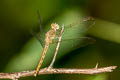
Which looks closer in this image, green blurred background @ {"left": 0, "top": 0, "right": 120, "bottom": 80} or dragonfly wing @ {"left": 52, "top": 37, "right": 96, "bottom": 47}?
dragonfly wing @ {"left": 52, "top": 37, "right": 96, "bottom": 47}

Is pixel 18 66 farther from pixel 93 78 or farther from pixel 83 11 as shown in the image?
pixel 83 11

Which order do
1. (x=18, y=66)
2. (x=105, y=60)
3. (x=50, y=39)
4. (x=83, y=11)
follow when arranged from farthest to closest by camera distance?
(x=83, y=11), (x=105, y=60), (x=18, y=66), (x=50, y=39)

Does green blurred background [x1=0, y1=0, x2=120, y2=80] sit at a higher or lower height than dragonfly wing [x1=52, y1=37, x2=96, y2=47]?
lower

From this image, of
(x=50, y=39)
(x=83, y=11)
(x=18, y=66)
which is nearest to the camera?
(x=50, y=39)

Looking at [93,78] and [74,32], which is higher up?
[74,32]

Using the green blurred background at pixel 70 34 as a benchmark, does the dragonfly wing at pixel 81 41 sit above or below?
above

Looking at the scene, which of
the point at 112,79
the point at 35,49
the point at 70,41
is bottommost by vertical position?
the point at 112,79

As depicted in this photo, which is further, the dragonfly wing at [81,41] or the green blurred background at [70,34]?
the green blurred background at [70,34]

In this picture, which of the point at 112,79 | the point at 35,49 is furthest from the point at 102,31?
the point at 35,49
